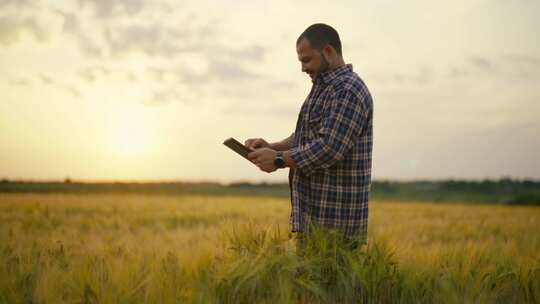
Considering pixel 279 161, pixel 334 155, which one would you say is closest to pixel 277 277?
pixel 279 161

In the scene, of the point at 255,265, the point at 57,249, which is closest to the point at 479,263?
the point at 255,265

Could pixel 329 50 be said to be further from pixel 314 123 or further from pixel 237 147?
pixel 237 147

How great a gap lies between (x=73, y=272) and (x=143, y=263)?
24.6 inches

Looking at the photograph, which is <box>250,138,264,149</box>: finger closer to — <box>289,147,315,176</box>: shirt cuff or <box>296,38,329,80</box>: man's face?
<box>289,147,315,176</box>: shirt cuff

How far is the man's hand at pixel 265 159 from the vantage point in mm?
3078

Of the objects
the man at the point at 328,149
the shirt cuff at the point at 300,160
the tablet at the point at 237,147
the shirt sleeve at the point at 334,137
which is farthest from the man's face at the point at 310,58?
the tablet at the point at 237,147

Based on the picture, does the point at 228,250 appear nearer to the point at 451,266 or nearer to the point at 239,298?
the point at 239,298

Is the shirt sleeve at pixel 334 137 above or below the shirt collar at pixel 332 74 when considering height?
below

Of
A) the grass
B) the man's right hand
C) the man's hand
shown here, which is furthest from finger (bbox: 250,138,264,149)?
the grass

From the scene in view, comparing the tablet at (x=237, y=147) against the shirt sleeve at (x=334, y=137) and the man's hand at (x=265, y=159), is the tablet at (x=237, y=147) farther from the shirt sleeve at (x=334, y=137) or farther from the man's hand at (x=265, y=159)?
the shirt sleeve at (x=334, y=137)

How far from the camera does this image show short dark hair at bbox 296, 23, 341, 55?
10.1 feet

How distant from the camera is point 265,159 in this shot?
3.08m

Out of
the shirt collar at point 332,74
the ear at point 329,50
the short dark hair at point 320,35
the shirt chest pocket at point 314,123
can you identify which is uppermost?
the short dark hair at point 320,35

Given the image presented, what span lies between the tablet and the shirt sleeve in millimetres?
327
